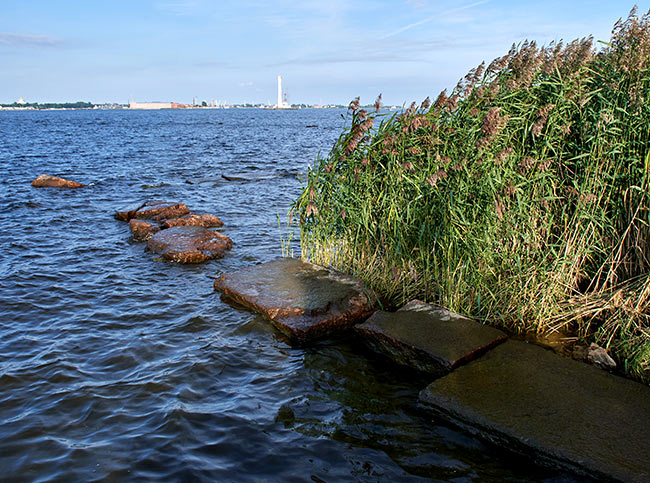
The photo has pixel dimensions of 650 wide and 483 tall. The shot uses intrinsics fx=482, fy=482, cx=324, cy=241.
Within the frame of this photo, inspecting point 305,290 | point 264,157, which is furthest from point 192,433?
point 264,157

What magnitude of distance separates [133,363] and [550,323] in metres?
5.14

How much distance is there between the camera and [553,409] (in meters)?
4.30

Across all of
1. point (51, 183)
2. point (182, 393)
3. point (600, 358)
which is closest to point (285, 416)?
point (182, 393)

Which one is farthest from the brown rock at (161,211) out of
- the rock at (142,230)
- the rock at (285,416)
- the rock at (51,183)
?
the rock at (285,416)

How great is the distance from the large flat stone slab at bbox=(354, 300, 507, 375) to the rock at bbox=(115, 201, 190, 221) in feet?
29.1

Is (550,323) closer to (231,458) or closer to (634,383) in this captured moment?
(634,383)

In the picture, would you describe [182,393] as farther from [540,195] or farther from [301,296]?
[540,195]

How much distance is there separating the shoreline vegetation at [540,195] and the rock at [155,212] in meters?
8.32

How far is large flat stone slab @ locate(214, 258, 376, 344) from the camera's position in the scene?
21.3 ft

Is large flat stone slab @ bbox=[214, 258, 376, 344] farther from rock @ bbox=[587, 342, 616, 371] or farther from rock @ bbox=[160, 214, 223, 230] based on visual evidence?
rock @ bbox=[160, 214, 223, 230]

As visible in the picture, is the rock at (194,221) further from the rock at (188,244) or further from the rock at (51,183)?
the rock at (51,183)

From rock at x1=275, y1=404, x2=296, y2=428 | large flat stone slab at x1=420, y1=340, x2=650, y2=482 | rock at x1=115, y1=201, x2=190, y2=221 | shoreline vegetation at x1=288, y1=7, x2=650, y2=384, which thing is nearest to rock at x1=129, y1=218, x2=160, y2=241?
rock at x1=115, y1=201, x2=190, y2=221

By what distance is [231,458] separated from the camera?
424 centimetres

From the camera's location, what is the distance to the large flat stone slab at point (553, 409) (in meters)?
3.75
